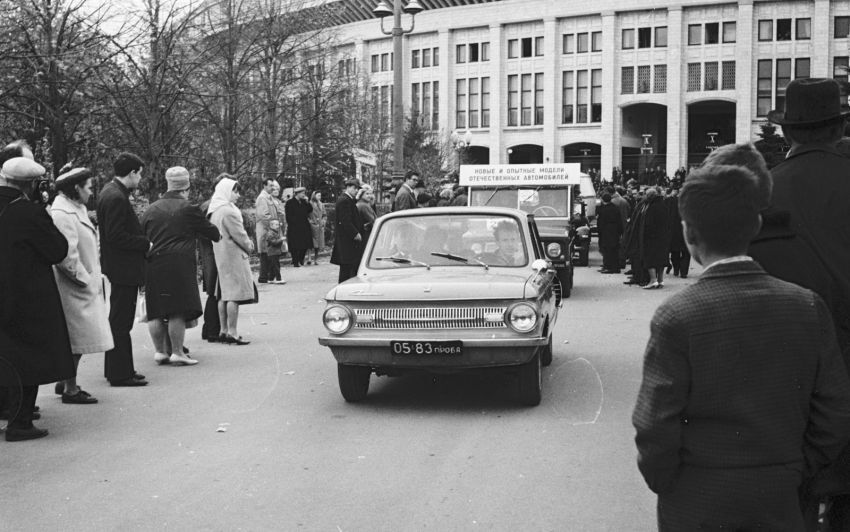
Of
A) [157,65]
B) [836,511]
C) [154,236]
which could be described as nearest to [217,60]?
[157,65]

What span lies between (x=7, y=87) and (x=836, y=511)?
48.9 ft

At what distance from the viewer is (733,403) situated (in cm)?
286

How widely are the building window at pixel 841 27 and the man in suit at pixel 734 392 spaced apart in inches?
2782

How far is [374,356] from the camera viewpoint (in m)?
7.84

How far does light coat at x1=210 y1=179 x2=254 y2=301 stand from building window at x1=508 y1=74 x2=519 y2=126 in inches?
2720

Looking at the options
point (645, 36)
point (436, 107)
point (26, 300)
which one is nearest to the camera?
point (26, 300)

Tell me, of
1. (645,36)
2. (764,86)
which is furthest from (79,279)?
(645,36)

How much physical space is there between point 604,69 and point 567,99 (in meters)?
3.88

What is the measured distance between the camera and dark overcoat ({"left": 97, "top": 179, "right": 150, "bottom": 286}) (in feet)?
29.9

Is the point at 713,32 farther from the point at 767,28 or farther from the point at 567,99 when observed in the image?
the point at 567,99

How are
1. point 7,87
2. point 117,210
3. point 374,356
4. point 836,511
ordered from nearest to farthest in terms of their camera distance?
point 836,511 → point 374,356 → point 117,210 → point 7,87

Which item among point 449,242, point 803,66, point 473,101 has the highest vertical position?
point 803,66

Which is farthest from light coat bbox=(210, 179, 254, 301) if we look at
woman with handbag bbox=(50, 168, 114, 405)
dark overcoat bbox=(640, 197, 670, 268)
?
dark overcoat bbox=(640, 197, 670, 268)

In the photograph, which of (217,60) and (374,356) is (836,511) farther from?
(217,60)
